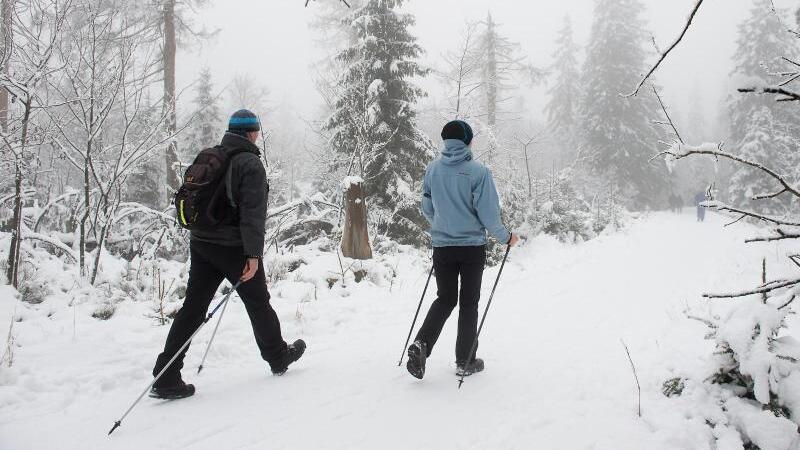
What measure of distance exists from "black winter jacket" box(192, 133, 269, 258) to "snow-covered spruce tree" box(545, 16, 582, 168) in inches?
1506

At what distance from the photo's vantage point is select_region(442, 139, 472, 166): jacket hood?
140 inches

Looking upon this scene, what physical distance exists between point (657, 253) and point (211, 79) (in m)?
22.7

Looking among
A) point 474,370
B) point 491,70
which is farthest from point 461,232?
point 491,70

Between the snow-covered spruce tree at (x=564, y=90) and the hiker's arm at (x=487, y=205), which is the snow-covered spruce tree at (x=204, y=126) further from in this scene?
the snow-covered spruce tree at (x=564, y=90)

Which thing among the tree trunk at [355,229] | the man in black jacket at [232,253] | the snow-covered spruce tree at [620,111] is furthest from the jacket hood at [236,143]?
the snow-covered spruce tree at [620,111]

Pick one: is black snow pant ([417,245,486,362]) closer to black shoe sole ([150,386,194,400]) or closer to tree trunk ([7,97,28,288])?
black shoe sole ([150,386,194,400])

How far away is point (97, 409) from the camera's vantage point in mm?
3098

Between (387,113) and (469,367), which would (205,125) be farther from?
(469,367)

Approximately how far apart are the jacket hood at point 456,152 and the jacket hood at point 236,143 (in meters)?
1.48

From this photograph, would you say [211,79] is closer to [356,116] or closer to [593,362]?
[356,116]

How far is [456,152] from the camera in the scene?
11.7ft

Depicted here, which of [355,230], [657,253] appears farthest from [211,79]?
[657,253]

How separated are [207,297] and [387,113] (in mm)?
9379

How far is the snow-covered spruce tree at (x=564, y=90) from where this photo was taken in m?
39.1
